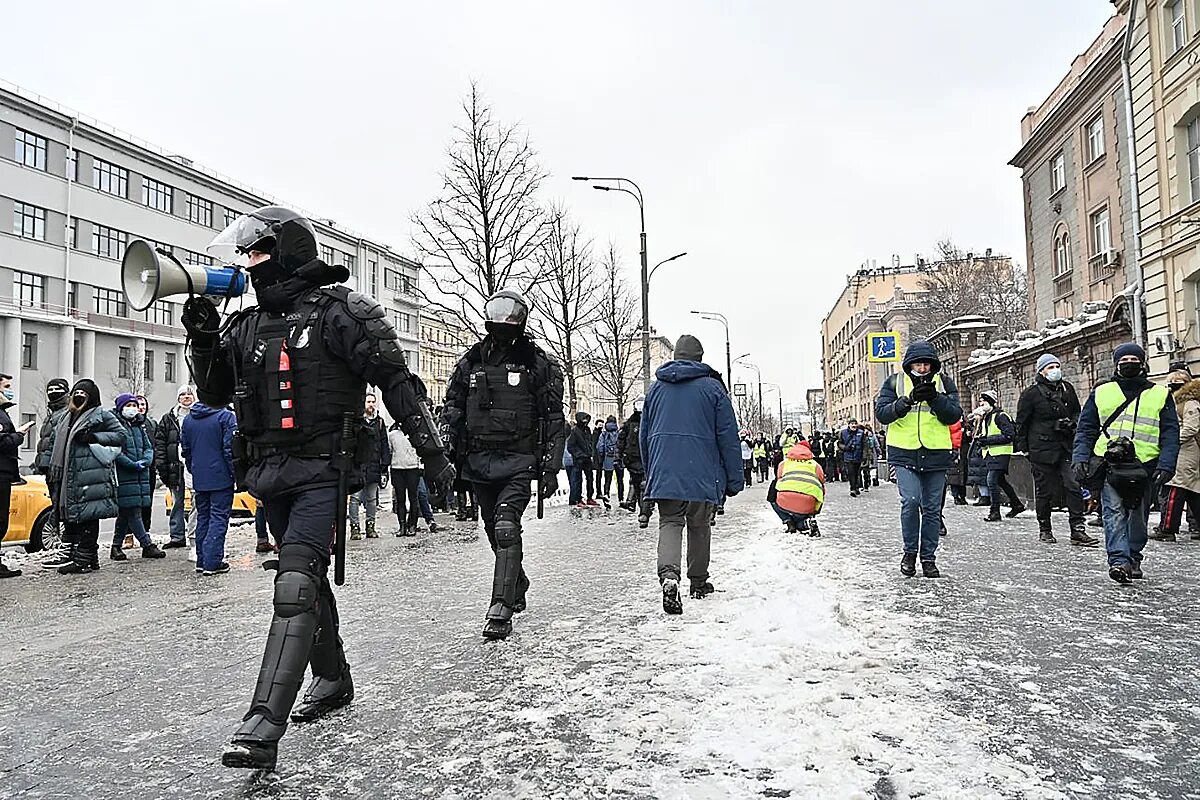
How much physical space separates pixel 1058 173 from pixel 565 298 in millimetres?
18585

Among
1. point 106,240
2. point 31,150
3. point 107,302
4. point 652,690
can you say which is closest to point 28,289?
point 107,302

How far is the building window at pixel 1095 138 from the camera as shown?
29.0 m

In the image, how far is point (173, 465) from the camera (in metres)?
11.5

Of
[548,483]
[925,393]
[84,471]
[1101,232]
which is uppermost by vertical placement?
[1101,232]

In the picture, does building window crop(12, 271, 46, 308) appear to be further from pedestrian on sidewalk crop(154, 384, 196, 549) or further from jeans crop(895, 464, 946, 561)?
jeans crop(895, 464, 946, 561)

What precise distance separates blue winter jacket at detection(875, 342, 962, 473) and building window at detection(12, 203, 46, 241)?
166 ft

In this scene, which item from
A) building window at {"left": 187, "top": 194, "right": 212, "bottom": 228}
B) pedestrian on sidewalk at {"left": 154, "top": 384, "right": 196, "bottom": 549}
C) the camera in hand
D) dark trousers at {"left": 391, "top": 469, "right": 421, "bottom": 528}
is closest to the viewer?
the camera in hand

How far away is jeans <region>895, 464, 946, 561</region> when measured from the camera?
7.69 metres

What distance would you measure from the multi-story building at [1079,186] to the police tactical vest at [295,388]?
89.0 feet

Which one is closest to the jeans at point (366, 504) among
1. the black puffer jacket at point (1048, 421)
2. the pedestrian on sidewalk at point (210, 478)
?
the pedestrian on sidewalk at point (210, 478)

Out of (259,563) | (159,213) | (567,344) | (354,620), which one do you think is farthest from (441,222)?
(159,213)

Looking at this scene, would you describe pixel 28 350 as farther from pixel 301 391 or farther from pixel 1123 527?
pixel 1123 527

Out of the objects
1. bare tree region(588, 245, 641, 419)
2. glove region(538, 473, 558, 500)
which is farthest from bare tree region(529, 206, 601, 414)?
glove region(538, 473, 558, 500)

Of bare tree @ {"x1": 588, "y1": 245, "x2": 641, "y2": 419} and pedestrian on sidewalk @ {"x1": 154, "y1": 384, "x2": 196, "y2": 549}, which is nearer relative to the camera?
pedestrian on sidewalk @ {"x1": 154, "y1": 384, "x2": 196, "y2": 549}
